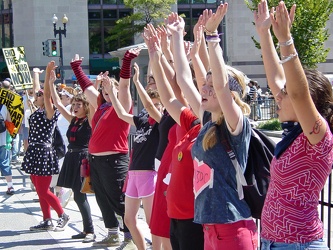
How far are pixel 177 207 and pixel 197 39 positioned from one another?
144 cm

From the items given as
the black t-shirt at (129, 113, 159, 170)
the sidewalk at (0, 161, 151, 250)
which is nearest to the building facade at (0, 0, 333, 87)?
the sidewalk at (0, 161, 151, 250)

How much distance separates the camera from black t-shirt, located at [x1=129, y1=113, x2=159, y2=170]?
595cm

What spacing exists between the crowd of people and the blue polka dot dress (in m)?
0.43

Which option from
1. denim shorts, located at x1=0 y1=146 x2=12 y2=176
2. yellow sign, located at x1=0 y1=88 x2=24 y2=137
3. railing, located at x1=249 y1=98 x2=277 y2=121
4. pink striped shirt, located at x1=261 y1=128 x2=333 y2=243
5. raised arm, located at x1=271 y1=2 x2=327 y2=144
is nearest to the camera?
raised arm, located at x1=271 y1=2 x2=327 y2=144

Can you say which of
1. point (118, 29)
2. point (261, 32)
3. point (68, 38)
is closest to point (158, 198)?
point (261, 32)

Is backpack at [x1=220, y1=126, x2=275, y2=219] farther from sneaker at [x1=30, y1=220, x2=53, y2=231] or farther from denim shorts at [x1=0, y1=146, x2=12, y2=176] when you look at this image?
denim shorts at [x1=0, y1=146, x2=12, y2=176]

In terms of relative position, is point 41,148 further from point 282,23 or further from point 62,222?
point 282,23

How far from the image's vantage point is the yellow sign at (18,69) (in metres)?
13.4

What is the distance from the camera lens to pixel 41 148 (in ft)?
27.0

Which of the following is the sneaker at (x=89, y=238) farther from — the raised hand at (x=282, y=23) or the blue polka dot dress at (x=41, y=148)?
the raised hand at (x=282, y=23)

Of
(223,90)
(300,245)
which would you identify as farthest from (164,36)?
(300,245)

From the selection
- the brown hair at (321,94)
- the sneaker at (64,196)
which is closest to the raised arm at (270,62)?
the brown hair at (321,94)

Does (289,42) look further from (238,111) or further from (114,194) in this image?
(114,194)

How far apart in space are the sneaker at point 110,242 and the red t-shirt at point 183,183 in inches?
112
